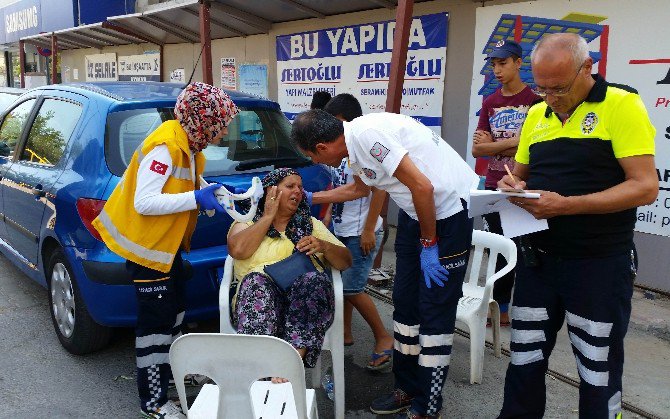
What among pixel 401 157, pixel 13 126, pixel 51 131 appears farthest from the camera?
pixel 13 126

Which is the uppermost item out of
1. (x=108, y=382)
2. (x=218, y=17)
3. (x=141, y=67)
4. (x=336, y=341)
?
(x=218, y=17)

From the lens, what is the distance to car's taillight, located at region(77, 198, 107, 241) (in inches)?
119

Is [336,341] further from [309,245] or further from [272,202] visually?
[272,202]

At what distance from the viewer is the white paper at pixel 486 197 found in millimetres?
2078

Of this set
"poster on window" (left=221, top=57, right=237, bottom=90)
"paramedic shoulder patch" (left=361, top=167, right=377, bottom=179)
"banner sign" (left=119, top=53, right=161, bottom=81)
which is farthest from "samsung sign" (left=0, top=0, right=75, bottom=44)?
"paramedic shoulder patch" (left=361, top=167, right=377, bottom=179)

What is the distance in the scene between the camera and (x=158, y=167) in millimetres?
2525

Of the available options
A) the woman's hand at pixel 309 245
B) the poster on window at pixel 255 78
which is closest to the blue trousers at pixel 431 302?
the woman's hand at pixel 309 245

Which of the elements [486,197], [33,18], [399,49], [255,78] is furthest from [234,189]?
[33,18]

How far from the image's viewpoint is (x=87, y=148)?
3.27 metres

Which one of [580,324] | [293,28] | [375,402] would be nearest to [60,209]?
[375,402]

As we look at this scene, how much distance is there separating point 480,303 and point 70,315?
2471 mm

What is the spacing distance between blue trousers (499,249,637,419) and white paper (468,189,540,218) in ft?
1.03

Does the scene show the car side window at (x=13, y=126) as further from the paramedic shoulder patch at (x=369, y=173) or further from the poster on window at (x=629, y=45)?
the poster on window at (x=629, y=45)

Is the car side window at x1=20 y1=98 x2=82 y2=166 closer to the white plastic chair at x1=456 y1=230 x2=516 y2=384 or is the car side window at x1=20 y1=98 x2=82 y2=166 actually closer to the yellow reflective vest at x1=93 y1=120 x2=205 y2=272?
the yellow reflective vest at x1=93 y1=120 x2=205 y2=272
